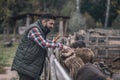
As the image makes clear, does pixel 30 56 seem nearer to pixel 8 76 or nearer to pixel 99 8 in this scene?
pixel 8 76

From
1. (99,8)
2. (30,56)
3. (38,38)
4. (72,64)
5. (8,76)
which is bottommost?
(8,76)

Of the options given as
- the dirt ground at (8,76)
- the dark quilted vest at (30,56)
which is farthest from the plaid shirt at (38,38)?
the dirt ground at (8,76)

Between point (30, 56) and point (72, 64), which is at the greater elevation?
point (30, 56)

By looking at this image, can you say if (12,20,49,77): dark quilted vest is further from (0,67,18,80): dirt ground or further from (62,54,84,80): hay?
(0,67,18,80): dirt ground

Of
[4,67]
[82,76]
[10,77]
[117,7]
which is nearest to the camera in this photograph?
[82,76]

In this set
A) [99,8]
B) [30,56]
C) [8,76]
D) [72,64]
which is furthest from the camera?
[99,8]

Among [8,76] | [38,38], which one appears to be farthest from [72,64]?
[8,76]

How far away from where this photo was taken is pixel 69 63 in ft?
21.5

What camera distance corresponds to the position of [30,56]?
6660 mm

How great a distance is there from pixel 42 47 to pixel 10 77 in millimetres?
7450

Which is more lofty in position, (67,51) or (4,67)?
(67,51)

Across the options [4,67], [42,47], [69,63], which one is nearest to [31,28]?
[42,47]

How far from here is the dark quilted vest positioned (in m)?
6.67

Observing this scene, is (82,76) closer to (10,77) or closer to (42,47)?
(42,47)
